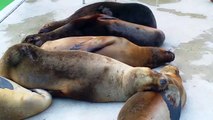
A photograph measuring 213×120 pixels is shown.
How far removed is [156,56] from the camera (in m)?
2.69

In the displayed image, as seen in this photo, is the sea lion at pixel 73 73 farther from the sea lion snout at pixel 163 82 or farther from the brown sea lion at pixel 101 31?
the brown sea lion at pixel 101 31

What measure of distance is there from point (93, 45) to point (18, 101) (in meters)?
0.69

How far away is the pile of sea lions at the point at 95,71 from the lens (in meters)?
2.12

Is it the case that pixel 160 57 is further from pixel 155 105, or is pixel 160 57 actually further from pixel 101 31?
pixel 155 105

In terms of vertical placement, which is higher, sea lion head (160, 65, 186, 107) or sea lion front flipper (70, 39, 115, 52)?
sea lion front flipper (70, 39, 115, 52)

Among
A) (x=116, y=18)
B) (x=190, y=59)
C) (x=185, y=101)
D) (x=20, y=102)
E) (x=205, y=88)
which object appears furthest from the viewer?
(x=116, y=18)

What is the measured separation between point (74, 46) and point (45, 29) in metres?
0.60

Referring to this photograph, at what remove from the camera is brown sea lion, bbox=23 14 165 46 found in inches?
113

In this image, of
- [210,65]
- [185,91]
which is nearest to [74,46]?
[185,91]

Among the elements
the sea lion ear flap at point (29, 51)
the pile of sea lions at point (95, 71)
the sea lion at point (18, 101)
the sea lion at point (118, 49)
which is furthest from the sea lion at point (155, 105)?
the sea lion ear flap at point (29, 51)

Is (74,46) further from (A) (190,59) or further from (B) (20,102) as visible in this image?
(A) (190,59)

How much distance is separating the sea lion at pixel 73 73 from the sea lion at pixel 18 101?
0.10 m

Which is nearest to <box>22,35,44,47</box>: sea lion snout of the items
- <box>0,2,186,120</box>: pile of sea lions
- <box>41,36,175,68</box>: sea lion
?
<box>0,2,186,120</box>: pile of sea lions

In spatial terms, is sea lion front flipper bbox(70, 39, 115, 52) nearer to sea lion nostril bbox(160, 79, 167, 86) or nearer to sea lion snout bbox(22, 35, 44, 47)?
sea lion snout bbox(22, 35, 44, 47)
